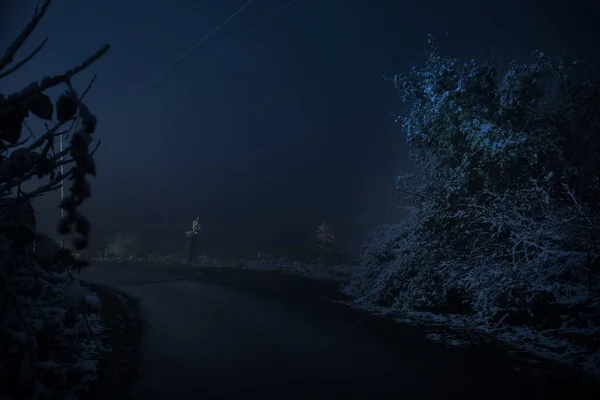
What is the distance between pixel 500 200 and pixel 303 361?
6.55 m

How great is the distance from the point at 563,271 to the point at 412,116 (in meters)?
6.91

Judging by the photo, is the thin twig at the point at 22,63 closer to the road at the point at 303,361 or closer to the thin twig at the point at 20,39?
the thin twig at the point at 20,39

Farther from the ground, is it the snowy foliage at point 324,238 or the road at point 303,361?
the snowy foliage at point 324,238

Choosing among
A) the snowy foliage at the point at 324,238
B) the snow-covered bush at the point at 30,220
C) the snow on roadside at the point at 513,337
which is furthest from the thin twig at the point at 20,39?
the snowy foliage at the point at 324,238

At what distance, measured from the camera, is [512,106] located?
31.2 feet

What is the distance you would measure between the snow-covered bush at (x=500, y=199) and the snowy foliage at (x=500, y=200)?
0.03m

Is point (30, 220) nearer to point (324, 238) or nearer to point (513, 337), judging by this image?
point (513, 337)

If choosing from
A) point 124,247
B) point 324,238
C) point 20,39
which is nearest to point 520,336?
point 20,39

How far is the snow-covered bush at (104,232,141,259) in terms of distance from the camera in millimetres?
38219

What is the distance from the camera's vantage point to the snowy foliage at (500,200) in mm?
6926

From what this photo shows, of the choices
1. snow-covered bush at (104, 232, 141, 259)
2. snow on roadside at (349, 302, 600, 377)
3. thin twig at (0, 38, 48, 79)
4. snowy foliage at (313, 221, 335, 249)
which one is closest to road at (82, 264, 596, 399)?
snow on roadside at (349, 302, 600, 377)

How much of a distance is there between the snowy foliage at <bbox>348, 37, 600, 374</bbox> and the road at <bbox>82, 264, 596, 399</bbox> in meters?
2.18

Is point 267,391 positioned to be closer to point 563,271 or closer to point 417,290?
point 563,271

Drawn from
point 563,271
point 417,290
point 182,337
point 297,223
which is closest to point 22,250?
point 182,337
